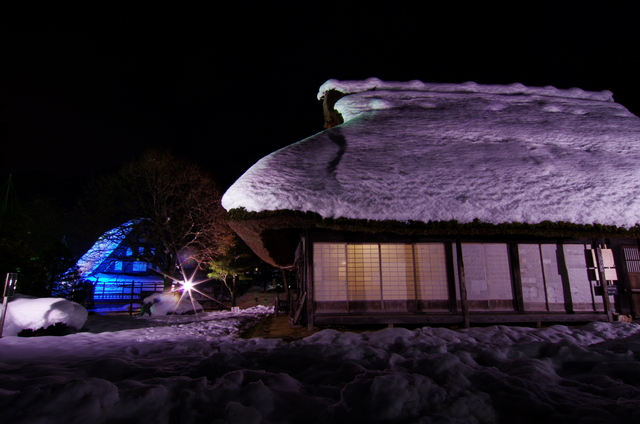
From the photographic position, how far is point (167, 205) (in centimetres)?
1588

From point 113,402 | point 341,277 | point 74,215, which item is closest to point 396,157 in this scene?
point 341,277

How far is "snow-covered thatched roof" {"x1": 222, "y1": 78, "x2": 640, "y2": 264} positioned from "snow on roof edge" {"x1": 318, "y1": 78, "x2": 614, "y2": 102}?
1203 mm

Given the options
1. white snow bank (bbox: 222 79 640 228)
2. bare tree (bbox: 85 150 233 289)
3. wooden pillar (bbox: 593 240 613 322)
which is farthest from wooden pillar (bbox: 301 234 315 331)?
bare tree (bbox: 85 150 233 289)

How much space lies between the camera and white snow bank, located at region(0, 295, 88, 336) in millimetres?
6715

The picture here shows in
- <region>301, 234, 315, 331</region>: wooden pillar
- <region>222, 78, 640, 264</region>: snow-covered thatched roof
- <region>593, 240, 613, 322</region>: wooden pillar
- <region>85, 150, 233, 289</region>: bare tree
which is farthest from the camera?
<region>85, 150, 233, 289</region>: bare tree

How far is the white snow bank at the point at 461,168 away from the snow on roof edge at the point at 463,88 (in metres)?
1.22

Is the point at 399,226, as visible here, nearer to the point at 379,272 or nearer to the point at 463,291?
the point at 379,272

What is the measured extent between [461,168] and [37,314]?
394 inches

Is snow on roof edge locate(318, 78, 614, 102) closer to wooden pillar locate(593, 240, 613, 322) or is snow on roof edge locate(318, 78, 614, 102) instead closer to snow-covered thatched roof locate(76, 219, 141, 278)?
wooden pillar locate(593, 240, 613, 322)

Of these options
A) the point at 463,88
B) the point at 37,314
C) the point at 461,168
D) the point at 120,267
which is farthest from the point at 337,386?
the point at 120,267

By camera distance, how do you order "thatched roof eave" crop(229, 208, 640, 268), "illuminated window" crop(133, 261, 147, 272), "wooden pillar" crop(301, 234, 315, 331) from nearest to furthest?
"thatched roof eave" crop(229, 208, 640, 268) → "wooden pillar" crop(301, 234, 315, 331) → "illuminated window" crop(133, 261, 147, 272)

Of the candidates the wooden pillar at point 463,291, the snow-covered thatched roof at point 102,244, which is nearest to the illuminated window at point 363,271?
the wooden pillar at point 463,291

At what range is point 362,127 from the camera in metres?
8.96

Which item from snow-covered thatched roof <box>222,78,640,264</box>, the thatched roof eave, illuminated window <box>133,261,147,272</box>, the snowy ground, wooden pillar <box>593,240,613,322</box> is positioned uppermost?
snow-covered thatched roof <box>222,78,640,264</box>
